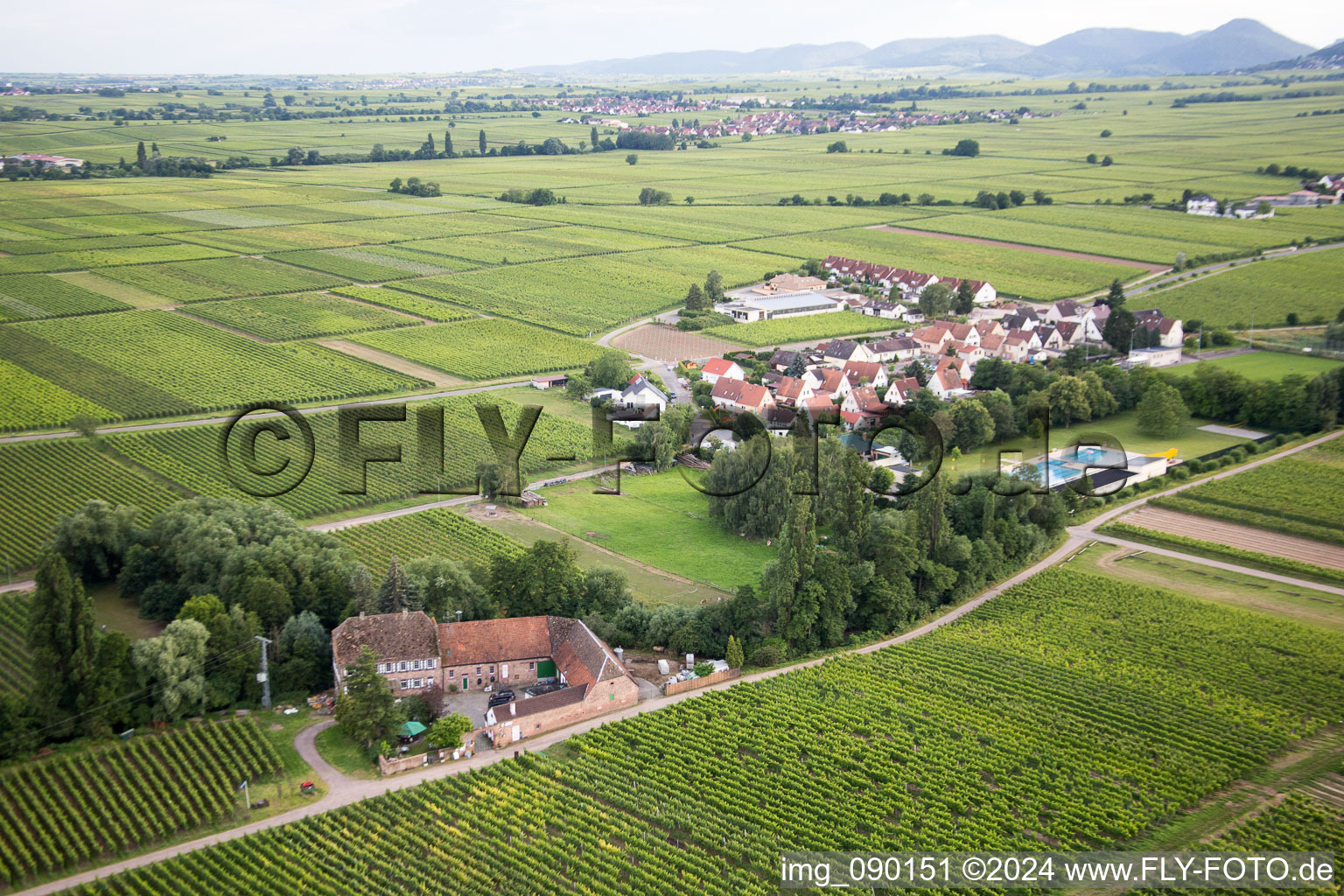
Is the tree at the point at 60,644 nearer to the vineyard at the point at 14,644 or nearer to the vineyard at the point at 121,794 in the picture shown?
the vineyard at the point at 121,794

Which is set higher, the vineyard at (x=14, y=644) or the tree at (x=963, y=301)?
the tree at (x=963, y=301)

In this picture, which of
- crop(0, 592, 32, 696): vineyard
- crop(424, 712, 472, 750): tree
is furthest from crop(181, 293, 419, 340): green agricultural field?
crop(424, 712, 472, 750): tree

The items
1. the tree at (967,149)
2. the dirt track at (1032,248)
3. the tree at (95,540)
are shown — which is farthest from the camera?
the tree at (967,149)

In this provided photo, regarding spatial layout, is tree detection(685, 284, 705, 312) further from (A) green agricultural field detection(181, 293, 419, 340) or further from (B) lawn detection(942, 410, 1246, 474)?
(B) lawn detection(942, 410, 1246, 474)

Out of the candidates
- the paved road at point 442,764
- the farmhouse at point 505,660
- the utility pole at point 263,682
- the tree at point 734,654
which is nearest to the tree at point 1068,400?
the paved road at point 442,764

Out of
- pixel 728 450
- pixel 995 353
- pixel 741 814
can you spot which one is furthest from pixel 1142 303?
pixel 741 814
